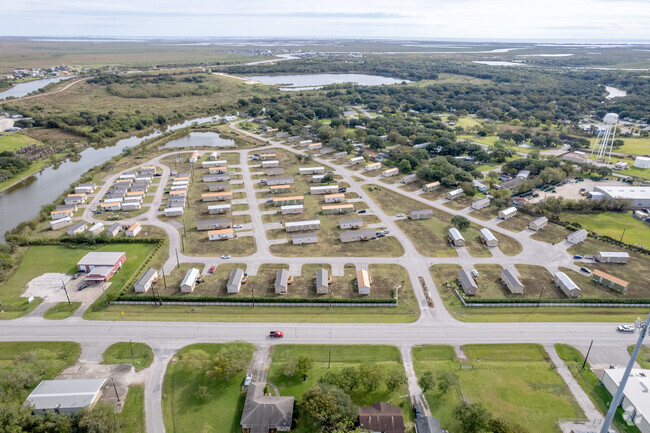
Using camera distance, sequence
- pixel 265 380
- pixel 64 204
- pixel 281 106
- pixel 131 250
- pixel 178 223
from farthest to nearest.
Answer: pixel 281 106
pixel 64 204
pixel 178 223
pixel 131 250
pixel 265 380

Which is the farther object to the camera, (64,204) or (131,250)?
(64,204)

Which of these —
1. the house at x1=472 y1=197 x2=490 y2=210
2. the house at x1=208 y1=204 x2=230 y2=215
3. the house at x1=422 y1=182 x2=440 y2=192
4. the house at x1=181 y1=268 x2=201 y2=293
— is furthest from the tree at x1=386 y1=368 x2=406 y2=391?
the house at x1=422 y1=182 x2=440 y2=192

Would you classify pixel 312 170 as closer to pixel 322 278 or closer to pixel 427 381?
pixel 322 278

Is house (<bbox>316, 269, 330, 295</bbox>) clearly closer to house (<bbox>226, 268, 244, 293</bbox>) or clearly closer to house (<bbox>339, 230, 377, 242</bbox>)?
house (<bbox>226, 268, 244, 293</bbox>)

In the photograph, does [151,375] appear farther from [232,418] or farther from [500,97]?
[500,97]

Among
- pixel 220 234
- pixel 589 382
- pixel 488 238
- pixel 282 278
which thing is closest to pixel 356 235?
pixel 282 278

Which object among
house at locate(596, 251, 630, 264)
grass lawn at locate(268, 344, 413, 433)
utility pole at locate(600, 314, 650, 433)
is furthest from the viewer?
house at locate(596, 251, 630, 264)

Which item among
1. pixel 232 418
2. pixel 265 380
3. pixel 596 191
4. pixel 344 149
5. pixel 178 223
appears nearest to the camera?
pixel 232 418

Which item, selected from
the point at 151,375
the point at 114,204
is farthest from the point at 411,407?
the point at 114,204
